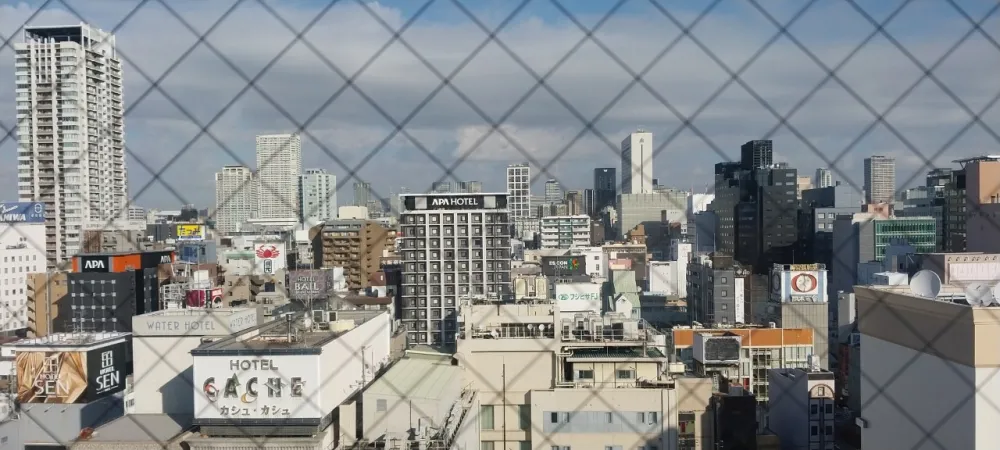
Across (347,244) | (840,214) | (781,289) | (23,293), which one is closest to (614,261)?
(840,214)

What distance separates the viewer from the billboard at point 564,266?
1766cm

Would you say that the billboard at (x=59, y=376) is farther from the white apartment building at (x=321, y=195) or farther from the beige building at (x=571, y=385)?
the white apartment building at (x=321, y=195)

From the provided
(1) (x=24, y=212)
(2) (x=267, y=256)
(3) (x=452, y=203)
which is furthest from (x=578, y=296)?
(1) (x=24, y=212)

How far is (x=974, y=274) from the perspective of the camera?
6.26 m

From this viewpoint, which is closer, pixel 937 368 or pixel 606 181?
pixel 937 368

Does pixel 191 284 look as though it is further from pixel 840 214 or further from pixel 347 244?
pixel 840 214

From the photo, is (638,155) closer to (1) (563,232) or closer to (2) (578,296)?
(2) (578,296)

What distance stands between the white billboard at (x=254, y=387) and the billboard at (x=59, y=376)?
4.08m

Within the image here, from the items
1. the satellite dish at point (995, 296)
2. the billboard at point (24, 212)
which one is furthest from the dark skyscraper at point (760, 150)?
the billboard at point (24, 212)

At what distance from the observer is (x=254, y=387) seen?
16.0 ft

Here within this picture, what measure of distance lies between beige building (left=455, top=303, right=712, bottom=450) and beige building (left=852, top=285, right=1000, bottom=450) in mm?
2666

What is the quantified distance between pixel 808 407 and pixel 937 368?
5389 mm

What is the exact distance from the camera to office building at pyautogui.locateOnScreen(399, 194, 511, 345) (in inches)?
514

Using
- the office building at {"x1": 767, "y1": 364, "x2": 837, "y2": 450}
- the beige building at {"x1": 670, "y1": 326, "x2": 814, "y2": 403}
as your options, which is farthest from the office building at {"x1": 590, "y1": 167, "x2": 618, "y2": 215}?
the beige building at {"x1": 670, "y1": 326, "x2": 814, "y2": 403}
